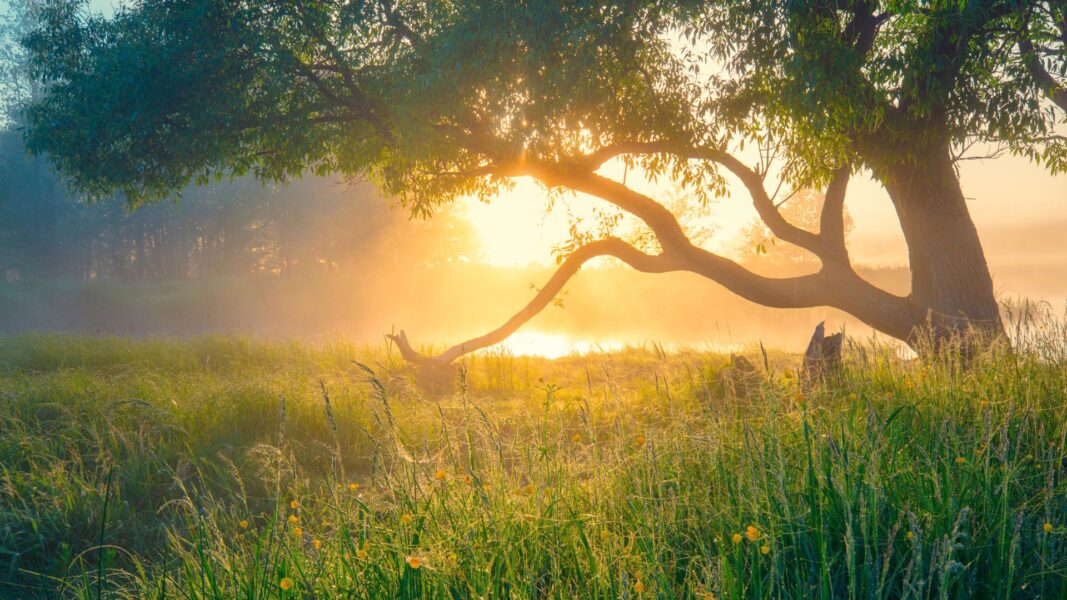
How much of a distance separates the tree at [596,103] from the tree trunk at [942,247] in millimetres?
31

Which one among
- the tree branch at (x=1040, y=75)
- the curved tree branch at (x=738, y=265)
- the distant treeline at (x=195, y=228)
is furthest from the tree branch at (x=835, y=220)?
the distant treeline at (x=195, y=228)

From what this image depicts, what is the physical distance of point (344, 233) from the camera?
40062 mm

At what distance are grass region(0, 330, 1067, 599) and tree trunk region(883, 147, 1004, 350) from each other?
357 centimetres

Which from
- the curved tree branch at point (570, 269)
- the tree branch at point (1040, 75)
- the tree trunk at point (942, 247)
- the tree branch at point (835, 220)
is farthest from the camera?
the curved tree branch at point (570, 269)

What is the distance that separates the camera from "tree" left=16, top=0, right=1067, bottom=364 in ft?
28.4

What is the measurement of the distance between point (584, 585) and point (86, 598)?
88.4 inches

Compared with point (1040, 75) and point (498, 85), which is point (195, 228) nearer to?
Answer: point (498, 85)

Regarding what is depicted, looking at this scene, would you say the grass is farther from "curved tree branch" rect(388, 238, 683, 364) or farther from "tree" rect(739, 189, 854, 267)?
"tree" rect(739, 189, 854, 267)

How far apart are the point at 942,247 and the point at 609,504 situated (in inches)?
330

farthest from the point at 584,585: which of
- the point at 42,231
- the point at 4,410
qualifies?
the point at 42,231

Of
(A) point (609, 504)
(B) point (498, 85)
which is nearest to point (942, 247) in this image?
(B) point (498, 85)

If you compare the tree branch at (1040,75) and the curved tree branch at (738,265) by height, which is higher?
the tree branch at (1040,75)

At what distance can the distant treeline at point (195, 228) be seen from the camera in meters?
35.2

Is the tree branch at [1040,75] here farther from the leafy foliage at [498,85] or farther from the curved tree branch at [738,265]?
the curved tree branch at [738,265]
